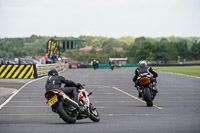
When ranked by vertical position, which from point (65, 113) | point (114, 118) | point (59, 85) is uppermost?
point (59, 85)

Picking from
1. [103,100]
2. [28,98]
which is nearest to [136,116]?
[103,100]

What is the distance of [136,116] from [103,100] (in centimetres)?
684

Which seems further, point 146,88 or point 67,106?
point 146,88

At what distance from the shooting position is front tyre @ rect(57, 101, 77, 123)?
12891 mm

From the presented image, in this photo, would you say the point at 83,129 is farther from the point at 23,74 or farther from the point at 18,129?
the point at 23,74

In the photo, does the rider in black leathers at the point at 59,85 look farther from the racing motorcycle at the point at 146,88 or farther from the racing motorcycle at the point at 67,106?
the racing motorcycle at the point at 146,88

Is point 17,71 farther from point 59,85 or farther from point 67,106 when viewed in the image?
point 67,106

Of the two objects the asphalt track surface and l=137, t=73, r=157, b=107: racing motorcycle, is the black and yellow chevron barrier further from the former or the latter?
l=137, t=73, r=157, b=107: racing motorcycle

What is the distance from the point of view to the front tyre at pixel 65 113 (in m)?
12.9

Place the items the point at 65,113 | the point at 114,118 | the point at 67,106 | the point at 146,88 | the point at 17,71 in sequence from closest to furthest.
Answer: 1. the point at 65,113
2. the point at 67,106
3. the point at 114,118
4. the point at 146,88
5. the point at 17,71

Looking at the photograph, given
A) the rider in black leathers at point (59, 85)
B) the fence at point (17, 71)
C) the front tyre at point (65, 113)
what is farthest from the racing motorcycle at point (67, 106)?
the fence at point (17, 71)

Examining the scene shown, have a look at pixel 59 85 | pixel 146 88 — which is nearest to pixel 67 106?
pixel 59 85

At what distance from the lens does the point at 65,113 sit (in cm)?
1294

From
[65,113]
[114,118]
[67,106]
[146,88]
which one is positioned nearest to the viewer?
[65,113]
